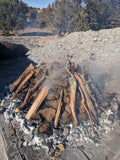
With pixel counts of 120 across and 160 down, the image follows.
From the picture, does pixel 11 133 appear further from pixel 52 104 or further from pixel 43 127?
pixel 52 104

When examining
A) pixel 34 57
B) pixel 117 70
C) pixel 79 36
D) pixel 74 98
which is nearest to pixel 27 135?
pixel 74 98

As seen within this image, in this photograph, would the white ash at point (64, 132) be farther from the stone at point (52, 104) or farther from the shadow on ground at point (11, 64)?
the shadow on ground at point (11, 64)

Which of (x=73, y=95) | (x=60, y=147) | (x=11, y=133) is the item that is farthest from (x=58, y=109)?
(x=11, y=133)

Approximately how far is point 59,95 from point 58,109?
604 millimetres

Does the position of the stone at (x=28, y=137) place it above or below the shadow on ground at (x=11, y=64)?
below

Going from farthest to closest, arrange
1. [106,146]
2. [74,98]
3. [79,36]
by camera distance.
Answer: [79,36] → [74,98] → [106,146]

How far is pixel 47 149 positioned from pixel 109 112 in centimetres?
283

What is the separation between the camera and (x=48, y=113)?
4883 mm

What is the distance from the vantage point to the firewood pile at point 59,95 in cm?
487

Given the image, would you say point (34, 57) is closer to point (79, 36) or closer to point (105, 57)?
point (79, 36)

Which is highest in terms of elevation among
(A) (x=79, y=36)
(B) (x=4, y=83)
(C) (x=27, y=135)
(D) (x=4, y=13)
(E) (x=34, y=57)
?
(D) (x=4, y=13)

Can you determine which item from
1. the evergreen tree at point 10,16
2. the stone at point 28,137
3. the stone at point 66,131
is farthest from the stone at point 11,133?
the evergreen tree at point 10,16

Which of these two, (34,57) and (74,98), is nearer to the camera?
(74,98)

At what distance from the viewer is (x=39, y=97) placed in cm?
512
